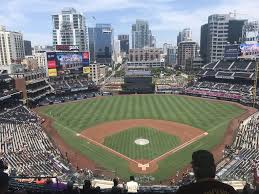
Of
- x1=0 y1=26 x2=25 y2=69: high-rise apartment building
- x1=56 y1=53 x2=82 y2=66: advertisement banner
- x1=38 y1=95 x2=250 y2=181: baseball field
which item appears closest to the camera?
x1=38 y1=95 x2=250 y2=181: baseball field

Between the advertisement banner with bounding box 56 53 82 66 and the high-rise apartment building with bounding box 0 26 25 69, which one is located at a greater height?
the high-rise apartment building with bounding box 0 26 25 69

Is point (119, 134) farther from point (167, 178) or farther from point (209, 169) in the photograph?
point (209, 169)

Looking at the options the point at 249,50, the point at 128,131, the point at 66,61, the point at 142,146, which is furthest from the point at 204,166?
the point at 249,50

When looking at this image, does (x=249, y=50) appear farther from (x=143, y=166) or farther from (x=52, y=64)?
(x=143, y=166)

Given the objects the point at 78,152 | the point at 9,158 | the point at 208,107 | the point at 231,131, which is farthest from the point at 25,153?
the point at 208,107

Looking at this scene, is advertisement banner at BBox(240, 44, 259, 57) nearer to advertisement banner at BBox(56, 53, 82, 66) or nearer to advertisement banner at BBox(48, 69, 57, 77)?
advertisement banner at BBox(56, 53, 82, 66)

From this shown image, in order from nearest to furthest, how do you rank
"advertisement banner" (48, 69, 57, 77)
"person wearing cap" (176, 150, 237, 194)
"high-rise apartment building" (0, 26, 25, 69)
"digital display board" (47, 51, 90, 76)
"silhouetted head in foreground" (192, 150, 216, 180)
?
"person wearing cap" (176, 150, 237, 194) → "silhouetted head in foreground" (192, 150, 216, 180) → "digital display board" (47, 51, 90, 76) → "advertisement banner" (48, 69, 57, 77) → "high-rise apartment building" (0, 26, 25, 69)

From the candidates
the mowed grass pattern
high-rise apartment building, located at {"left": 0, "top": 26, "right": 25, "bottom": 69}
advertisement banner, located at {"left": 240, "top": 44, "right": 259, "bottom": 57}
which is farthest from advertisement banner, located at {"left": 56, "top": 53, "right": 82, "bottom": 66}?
high-rise apartment building, located at {"left": 0, "top": 26, "right": 25, "bottom": 69}

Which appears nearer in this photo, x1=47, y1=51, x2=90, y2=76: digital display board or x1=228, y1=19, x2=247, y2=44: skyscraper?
x1=47, y1=51, x2=90, y2=76: digital display board
